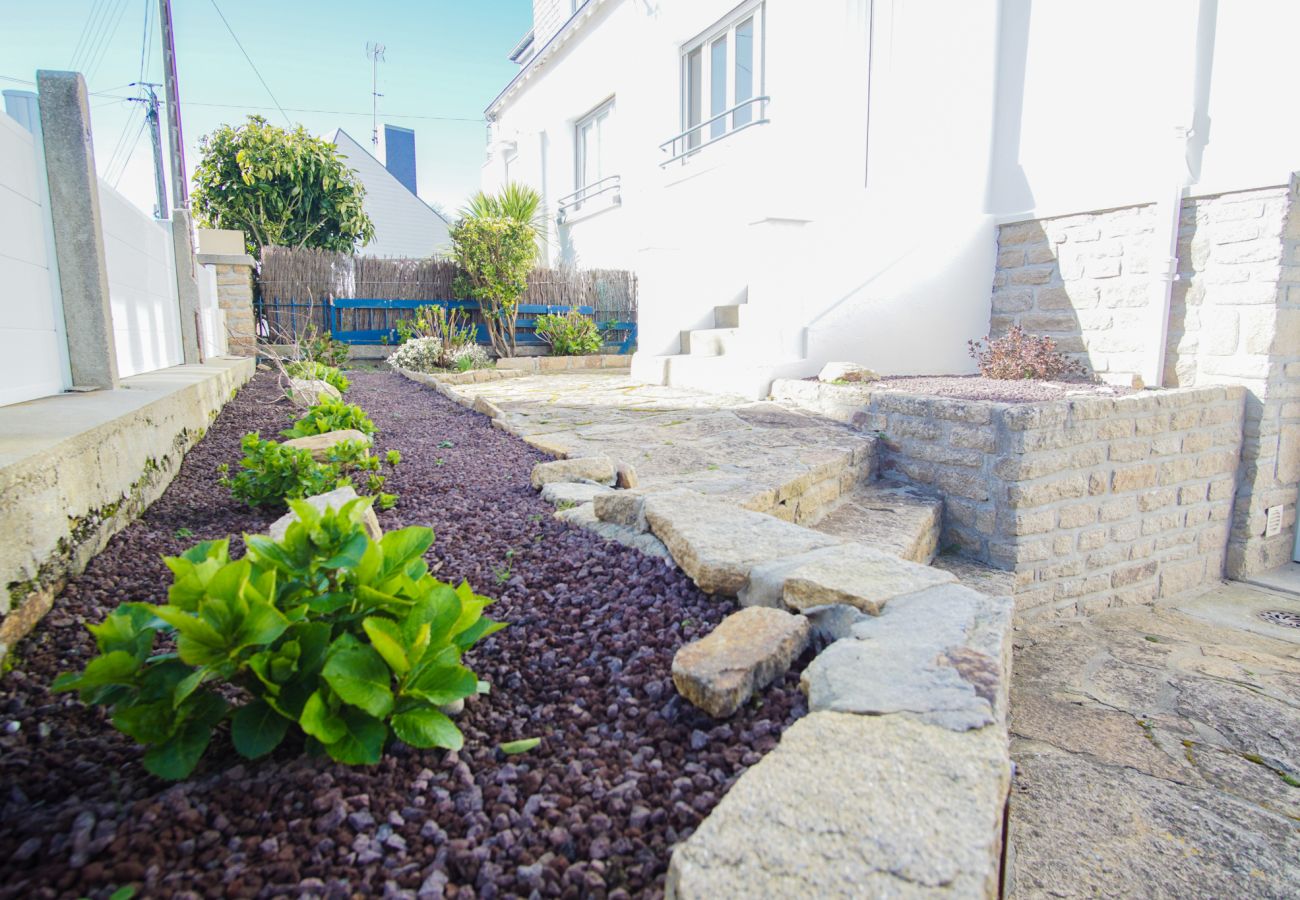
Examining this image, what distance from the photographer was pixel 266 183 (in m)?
9.20

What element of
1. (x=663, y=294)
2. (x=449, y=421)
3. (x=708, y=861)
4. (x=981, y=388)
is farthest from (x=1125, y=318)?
(x=708, y=861)

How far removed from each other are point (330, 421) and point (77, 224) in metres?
1.21

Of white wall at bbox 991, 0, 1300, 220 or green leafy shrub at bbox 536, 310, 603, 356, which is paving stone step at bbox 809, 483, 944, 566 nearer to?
white wall at bbox 991, 0, 1300, 220

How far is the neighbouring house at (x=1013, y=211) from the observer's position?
15.0 ft

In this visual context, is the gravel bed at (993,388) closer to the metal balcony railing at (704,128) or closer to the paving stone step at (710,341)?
the paving stone step at (710,341)

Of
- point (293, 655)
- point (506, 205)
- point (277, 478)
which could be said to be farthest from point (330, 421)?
point (506, 205)

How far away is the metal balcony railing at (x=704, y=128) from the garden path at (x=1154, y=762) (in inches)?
204

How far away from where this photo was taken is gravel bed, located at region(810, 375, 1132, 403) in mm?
4145

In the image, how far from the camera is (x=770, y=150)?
5430 millimetres

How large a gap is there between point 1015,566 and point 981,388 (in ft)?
4.32

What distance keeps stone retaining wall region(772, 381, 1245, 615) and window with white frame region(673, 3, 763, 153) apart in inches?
161

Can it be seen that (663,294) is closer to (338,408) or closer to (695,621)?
(338,408)

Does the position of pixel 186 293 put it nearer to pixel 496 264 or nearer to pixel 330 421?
pixel 330 421

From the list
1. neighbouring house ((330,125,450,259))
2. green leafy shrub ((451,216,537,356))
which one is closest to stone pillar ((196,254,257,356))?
green leafy shrub ((451,216,537,356))
